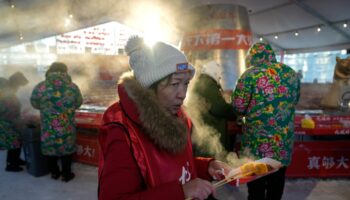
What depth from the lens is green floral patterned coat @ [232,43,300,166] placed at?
6.98 ft

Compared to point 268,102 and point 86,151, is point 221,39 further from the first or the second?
point 86,151

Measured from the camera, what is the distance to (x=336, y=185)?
136 inches

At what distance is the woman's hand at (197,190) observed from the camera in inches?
36.4

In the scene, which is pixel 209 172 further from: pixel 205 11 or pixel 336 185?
pixel 205 11

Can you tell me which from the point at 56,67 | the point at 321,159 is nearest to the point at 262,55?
the point at 321,159

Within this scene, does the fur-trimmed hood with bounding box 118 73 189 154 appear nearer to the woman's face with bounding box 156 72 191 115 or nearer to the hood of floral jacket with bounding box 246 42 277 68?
the woman's face with bounding box 156 72 191 115

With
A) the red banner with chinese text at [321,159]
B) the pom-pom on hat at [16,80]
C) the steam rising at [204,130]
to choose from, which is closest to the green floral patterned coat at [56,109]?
the pom-pom on hat at [16,80]

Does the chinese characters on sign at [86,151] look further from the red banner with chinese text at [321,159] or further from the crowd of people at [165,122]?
the red banner with chinese text at [321,159]

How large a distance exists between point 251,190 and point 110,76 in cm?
514

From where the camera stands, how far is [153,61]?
1.04 metres

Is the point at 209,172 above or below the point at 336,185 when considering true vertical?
above

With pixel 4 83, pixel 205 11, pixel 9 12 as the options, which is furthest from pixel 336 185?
pixel 9 12

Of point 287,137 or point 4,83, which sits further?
point 4,83

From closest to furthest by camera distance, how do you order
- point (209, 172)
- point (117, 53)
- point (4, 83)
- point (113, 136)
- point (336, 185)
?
point (113, 136)
point (209, 172)
point (336, 185)
point (4, 83)
point (117, 53)
